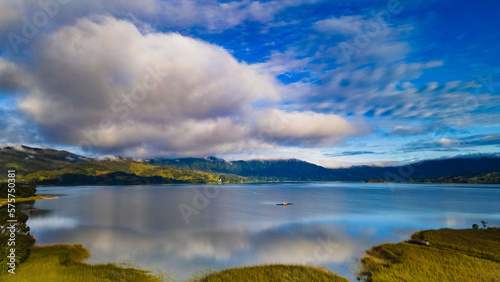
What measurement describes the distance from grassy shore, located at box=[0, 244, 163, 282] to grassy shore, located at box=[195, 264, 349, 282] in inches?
307

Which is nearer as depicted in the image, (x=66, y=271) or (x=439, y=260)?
(x=66, y=271)

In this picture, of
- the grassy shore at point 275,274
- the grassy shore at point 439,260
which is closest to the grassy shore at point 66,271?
the grassy shore at point 275,274

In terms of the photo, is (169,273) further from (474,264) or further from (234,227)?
(474,264)

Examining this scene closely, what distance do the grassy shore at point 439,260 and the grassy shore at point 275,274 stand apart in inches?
197

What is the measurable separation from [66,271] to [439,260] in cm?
4852

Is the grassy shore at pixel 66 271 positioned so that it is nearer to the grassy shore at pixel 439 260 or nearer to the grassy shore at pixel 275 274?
the grassy shore at pixel 275 274

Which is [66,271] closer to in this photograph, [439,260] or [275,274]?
[275,274]

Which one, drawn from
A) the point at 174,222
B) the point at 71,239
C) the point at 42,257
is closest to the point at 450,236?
the point at 174,222

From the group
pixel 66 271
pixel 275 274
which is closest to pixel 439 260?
pixel 275 274

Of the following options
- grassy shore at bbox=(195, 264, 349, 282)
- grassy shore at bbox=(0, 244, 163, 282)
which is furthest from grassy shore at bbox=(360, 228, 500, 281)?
grassy shore at bbox=(0, 244, 163, 282)

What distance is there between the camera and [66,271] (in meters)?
30.2

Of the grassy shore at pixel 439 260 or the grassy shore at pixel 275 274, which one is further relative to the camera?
the grassy shore at pixel 275 274

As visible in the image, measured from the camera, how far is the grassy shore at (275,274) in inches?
1126

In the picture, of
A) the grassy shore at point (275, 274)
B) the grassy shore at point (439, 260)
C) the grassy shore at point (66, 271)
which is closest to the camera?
the grassy shore at point (66, 271)
